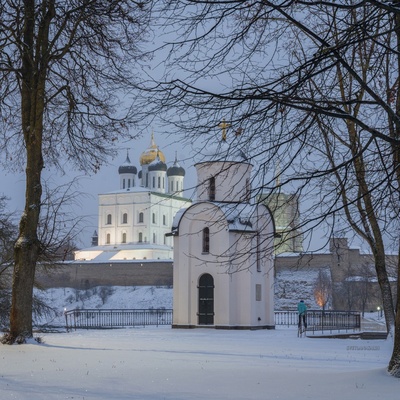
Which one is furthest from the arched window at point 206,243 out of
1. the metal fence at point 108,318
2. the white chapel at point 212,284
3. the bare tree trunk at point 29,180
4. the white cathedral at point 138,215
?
the white cathedral at point 138,215

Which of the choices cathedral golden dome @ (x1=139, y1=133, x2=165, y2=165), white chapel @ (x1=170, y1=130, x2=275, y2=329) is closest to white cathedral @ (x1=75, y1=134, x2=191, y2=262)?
cathedral golden dome @ (x1=139, y1=133, x2=165, y2=165)

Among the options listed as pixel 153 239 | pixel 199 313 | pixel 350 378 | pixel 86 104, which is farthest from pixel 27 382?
pixel 153 239

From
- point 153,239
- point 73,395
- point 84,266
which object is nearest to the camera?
point 73,395

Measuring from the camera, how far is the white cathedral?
355 feet

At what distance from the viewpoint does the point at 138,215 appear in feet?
367

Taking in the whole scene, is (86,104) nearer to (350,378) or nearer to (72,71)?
(72,71)

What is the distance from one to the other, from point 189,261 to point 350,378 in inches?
1042

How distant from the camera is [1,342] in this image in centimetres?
1521

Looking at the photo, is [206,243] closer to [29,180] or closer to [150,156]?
[29,180]

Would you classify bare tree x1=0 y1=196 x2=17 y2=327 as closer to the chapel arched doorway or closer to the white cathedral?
the chapel arched doorway

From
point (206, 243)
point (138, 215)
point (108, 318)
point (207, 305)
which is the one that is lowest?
point (108, 318)

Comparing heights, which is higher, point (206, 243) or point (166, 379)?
point (206, 243)

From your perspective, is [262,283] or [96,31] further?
[262,283]

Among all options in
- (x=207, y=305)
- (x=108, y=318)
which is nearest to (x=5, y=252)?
(x=207, y=305)
